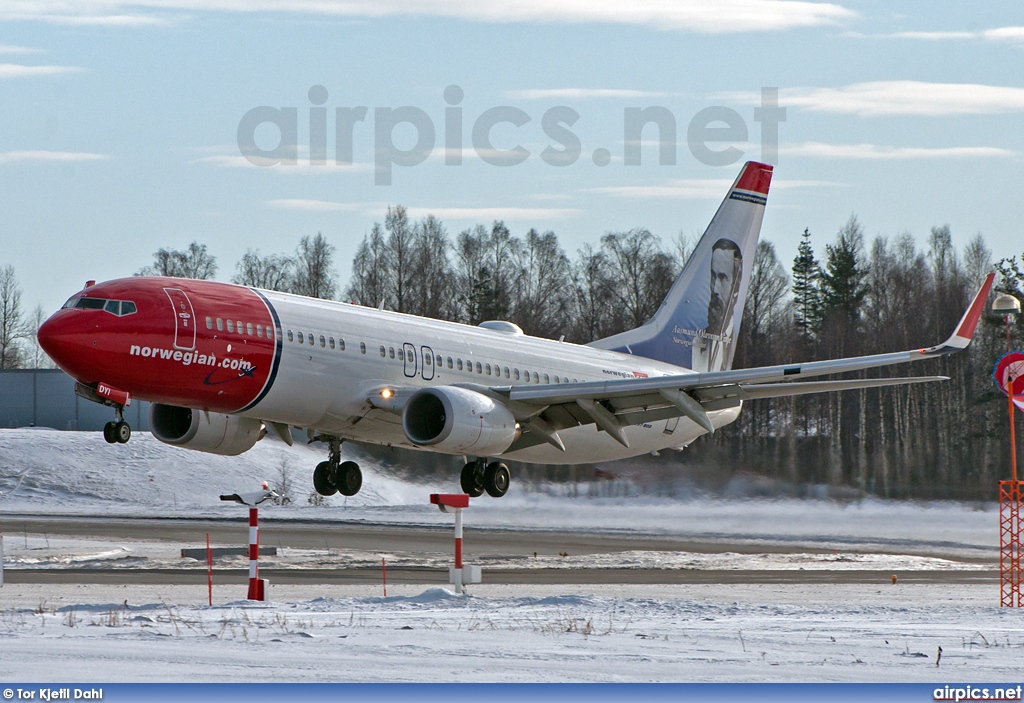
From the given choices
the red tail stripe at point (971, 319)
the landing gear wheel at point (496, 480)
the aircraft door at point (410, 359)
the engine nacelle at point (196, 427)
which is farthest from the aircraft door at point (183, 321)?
the red tail stripe at point (971, 319)

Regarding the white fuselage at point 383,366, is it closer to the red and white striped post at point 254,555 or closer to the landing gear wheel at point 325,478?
the landing gear wheel at point 325,478

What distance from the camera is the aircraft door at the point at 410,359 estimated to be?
30.9m

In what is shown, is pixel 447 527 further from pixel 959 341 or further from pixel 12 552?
pixel 959 341

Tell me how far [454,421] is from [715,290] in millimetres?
15206

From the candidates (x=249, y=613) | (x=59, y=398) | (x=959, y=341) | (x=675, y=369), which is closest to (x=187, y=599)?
(x=249, y=613)

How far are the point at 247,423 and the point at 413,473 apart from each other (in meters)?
13.9

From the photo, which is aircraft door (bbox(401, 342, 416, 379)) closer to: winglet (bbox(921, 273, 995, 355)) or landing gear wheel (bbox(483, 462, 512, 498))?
landing gear wheel (bbox(483, 462, 512, 498))

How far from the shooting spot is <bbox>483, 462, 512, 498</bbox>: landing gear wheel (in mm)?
32219

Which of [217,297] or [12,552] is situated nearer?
[217,297]

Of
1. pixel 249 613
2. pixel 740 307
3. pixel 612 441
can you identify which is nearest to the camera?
pixel 249 613

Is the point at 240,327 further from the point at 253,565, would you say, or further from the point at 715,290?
the point at 715,290

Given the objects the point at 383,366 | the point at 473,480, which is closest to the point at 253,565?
the point at 383,366

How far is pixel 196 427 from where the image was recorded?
3130 centimetres

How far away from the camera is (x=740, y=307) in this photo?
4366 centimetres
